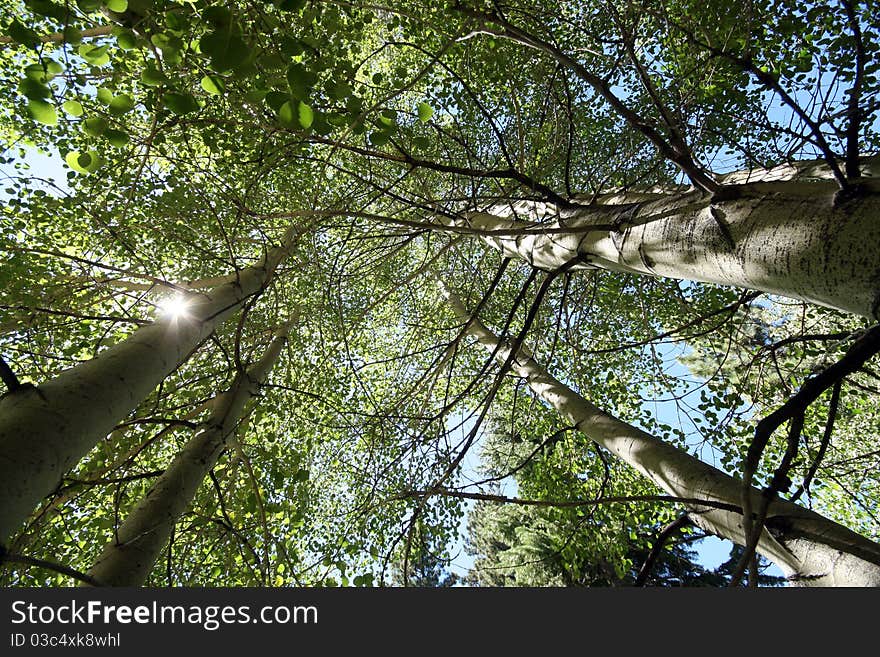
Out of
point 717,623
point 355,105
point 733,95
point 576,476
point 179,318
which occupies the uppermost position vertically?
point 733,95

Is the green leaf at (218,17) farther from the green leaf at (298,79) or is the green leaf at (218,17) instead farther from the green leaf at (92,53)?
the green leaf at (92,53)

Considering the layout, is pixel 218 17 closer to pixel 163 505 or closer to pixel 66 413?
pixel 66 413

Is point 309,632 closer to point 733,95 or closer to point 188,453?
point 188,453

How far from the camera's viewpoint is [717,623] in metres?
1.35

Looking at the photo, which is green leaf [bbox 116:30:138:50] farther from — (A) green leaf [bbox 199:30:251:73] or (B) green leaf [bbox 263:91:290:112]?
(B) green leaf [bbox 263:91:290:112]

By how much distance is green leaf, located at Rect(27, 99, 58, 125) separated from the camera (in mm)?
1131

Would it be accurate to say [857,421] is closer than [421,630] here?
No

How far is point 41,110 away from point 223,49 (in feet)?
1.97

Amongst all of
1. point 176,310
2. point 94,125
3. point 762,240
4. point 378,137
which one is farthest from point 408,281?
point 762,240

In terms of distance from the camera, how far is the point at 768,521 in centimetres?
161

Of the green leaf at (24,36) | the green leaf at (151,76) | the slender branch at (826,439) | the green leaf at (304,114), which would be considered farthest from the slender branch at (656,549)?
the green leaf at (24,36)

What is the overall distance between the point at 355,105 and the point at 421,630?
1.89 meters

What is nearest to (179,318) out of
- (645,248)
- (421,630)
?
(421,630)

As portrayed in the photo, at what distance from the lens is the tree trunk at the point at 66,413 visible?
980 mm
